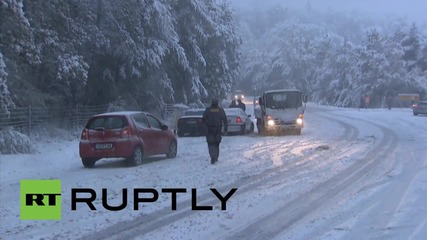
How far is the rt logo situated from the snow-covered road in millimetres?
184

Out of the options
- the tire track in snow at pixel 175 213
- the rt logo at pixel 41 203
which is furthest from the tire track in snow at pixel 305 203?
the rt logo at pixel 41 203

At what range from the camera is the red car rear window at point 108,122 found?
17.0 meters

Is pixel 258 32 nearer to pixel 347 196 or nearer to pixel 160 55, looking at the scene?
pixel 160 55

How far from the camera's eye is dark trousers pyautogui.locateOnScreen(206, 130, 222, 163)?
1706 cm

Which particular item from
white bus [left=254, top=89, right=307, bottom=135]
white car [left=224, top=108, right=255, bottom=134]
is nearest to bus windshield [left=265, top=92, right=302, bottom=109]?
white bus [left=254, top=89, right=307, bottom=135]

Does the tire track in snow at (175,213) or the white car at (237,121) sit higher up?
the white car at (237,121)

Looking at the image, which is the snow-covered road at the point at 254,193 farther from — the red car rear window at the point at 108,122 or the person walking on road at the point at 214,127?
the red car rear window at the point at 108,122

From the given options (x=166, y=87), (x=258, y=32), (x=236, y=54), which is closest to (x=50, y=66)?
(x=166, y=87)

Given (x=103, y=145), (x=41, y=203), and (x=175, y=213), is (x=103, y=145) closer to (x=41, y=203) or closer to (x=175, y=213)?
(x=41, y=203)

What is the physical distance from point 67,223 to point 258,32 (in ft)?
574

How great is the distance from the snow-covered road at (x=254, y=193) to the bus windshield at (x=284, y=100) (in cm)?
777

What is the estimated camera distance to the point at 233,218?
9.36 m

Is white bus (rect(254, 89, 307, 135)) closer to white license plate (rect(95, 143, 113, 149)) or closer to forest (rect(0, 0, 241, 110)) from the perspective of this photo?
forest (rect(0, 0, 241, 110))

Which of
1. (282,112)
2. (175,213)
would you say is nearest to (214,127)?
(175,213)
